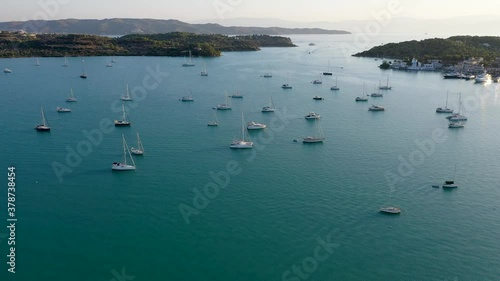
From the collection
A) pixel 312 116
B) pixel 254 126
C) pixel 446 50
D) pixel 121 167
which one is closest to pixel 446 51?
pixel 446 50

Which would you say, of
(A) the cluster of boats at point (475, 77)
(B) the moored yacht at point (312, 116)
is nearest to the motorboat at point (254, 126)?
(B) the moored yacht at point (312, 116)

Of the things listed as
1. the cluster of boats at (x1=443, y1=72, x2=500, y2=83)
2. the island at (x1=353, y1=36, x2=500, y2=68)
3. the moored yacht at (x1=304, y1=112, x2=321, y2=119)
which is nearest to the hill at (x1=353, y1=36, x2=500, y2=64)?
the island at (x1=353, y1=36, x2=500, y2=68)

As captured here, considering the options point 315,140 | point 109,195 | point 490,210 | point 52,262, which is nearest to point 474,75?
point 315,140

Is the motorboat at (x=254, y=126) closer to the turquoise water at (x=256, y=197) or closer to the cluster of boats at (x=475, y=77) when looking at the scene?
the turquoise water at (x=256, y=197)

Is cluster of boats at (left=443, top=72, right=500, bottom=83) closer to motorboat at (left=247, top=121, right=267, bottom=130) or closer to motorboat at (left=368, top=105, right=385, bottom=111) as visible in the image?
motorboat at (left=368, top=105, right=385, bottom=111)

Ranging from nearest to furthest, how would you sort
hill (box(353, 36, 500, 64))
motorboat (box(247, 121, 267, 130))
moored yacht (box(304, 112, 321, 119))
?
motorboat (box(247, 121, 267, 130)) < moored yacht (box(304, 112, 321, 119)) < hill (box(353, 36, 500, 64))
